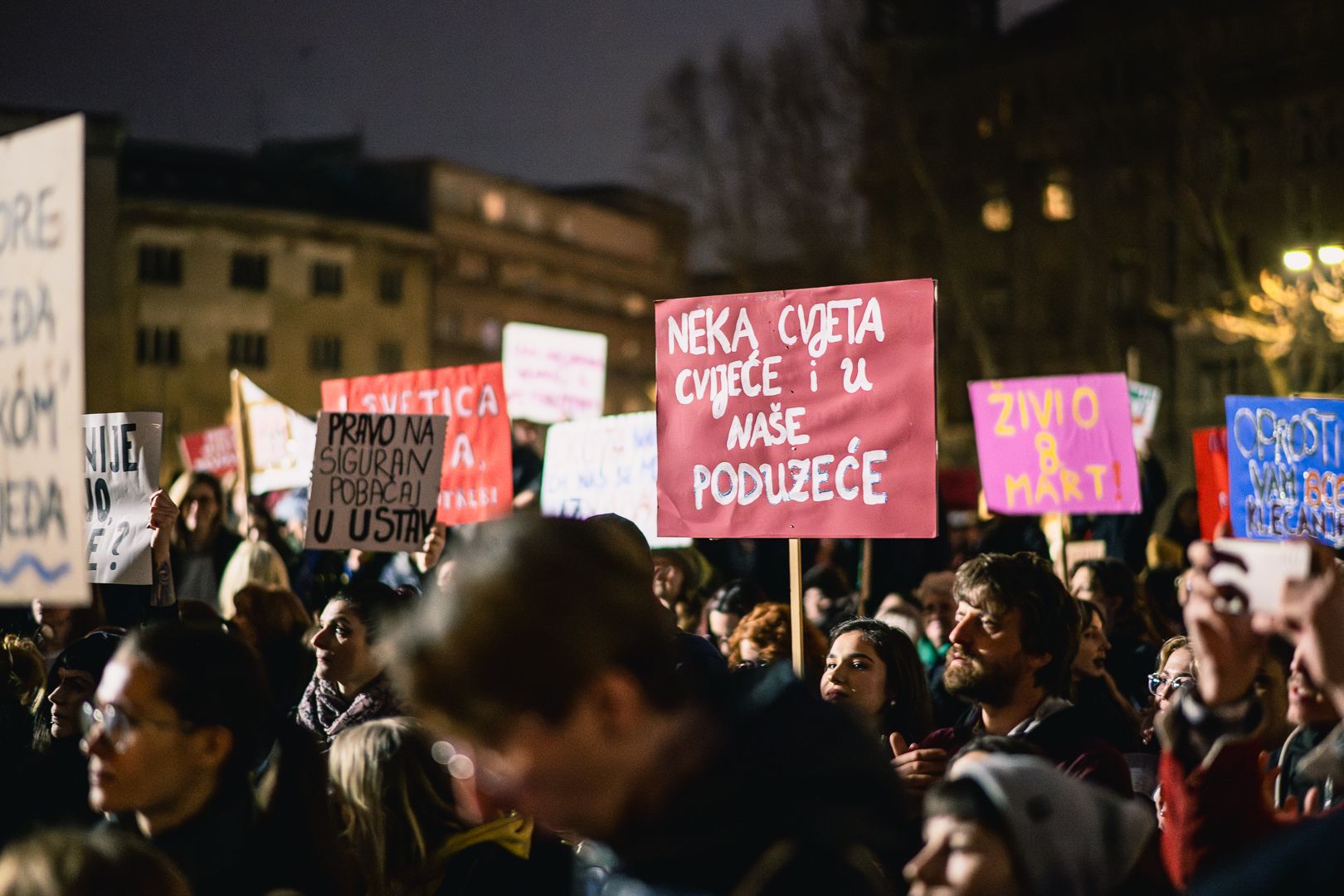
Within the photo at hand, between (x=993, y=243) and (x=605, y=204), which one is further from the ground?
(x=605, y=204)

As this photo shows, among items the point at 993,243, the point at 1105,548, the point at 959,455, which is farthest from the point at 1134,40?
the point at 1105,548

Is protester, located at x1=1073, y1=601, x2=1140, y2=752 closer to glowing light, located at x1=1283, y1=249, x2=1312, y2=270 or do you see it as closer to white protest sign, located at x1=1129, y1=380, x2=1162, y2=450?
white protest sign, located at x1=1129, y1=380, x2=1162, y2=450

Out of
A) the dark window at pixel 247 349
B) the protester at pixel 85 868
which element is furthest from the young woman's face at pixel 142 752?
the dark window at pixel 247 349

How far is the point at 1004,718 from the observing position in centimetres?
435

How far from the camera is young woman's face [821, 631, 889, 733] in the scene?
4.98 meters

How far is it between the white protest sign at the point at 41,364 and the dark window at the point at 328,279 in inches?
2209

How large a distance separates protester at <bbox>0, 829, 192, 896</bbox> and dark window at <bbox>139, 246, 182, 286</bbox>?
2130 inches

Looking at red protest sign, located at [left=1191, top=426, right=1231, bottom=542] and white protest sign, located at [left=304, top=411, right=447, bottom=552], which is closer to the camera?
white protest sign, located at [left=304, top=411, right=447, bottom=552]

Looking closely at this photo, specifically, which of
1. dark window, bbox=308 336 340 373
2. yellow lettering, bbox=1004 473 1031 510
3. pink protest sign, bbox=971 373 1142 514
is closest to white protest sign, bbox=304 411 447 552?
pink protest sign, bbox=971 373 1142 514

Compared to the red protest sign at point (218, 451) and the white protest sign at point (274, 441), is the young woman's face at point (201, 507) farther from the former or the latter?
the red protest sign at point (218, 451)

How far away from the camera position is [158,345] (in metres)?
55.1

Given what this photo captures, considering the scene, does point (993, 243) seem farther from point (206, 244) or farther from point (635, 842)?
point (635, 842)

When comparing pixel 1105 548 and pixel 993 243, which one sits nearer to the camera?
pixel 1105 548

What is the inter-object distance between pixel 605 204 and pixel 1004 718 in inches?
2732
